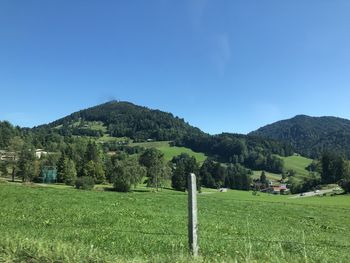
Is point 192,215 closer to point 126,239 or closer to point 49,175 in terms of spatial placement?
point 126,239

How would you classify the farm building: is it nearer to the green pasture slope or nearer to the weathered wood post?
the green pasture slope

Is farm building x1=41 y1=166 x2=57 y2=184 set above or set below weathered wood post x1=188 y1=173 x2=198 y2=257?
above

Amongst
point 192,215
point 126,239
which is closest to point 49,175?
point 126,239

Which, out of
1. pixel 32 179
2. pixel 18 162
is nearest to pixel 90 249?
pixel 18 162

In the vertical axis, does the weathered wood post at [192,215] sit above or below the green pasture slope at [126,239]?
above

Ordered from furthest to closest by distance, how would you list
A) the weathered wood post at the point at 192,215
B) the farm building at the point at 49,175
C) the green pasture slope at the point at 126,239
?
1. the farm building at the point at 49,175
2. the weathered wood post at the point at 192,215
3. the green pasture slope at the point at 126,239

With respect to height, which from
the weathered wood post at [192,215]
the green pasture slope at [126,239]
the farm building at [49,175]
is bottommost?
the green pasture slope at [126,239]

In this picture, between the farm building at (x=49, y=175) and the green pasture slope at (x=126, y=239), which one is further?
the farm building at (x=49, y=175)

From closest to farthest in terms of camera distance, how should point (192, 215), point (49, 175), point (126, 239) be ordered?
point (192, 215), point (126, 239), point (49, 175)

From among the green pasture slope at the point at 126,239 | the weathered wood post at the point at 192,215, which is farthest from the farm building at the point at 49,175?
the weathered wood post at the point at 192,215

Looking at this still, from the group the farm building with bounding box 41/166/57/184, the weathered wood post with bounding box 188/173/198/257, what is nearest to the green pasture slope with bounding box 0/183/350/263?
the weathered wood post with bounding box 188/173/198/257

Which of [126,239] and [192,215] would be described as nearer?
[192,215]

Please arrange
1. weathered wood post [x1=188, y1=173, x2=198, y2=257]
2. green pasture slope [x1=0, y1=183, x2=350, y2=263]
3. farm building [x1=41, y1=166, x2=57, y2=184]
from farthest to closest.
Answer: farm building [x1=41, y1=166, x2=57, y2=184] < weathered wood post [x1=188, y1=173, x2=198, y2=257] < green pasture slope [x1=0, y1=183, x2=350, y2=263]

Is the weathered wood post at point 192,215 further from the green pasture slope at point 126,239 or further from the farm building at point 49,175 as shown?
the farm building at point 49,175
